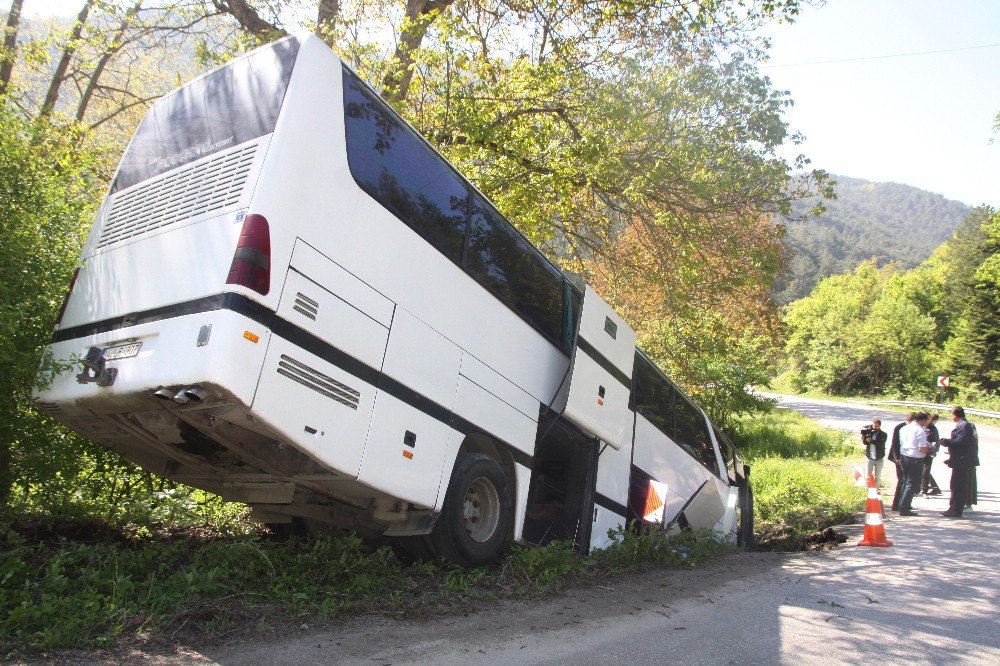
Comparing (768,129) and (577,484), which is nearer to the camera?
(577,484)

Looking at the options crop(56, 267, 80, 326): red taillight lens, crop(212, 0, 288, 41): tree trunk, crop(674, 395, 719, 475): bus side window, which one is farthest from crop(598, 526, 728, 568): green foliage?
crop(212, 0, 288, 41): tree trunk

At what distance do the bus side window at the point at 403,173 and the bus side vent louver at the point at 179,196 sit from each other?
2.54 feet

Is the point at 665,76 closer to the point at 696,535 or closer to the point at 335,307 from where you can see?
the point at 696,535

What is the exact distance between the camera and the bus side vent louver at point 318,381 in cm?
453

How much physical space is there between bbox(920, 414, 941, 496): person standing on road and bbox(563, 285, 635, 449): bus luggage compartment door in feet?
23.2

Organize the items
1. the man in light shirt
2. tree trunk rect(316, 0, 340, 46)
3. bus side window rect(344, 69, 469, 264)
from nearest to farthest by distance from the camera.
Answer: bus side window rect(344, 69, 469, 264) < the man in light shirt < tree trunk rect(316, 0, 340, 46)

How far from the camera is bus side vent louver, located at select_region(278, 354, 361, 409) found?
4.53m

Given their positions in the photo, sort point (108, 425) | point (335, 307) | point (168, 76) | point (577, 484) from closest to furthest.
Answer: point (335, 307), point (108, 425), point (577, 484), point (168, 76)

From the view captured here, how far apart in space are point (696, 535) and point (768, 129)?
7605 millimetres

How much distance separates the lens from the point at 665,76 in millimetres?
12688

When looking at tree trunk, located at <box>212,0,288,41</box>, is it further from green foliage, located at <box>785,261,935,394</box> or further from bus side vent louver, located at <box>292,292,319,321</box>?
green foliage, located at <box>785,261,935,394</box>

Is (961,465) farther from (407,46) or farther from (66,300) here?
(66,300)

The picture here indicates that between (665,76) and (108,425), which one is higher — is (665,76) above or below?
above

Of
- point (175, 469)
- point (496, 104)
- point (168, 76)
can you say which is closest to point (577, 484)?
point (175, 469)
